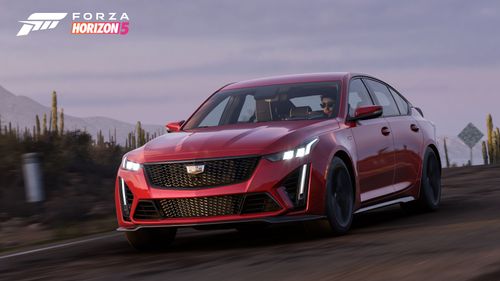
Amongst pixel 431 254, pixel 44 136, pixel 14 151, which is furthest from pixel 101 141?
pixel 431 254

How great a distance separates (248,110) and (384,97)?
1.85 metres

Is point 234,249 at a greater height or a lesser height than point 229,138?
lesser

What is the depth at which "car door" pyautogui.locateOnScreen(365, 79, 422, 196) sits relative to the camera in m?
10.7

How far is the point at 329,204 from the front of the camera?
8.74m

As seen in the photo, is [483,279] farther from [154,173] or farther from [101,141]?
→ [101,141]

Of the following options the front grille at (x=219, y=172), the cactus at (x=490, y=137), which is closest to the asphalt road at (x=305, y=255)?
the front grille at (x=219, y=172)

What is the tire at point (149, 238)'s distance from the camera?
29.7 ft

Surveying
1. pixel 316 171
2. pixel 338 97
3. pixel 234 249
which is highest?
pixel 338 97

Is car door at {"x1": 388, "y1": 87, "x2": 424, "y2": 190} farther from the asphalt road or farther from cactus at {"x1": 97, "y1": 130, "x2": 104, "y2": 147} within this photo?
cactus at {"x1": 97, "y1": 130, "x2": 104, "y2": 147}

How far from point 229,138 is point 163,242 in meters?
1.29

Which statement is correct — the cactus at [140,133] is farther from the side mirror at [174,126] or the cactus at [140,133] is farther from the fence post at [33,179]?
the side mirror at [174,126]

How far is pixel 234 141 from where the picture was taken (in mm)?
8656

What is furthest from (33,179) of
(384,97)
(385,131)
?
(385,131)

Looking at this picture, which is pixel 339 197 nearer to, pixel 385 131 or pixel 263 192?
pixel 263 192
